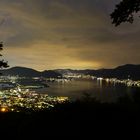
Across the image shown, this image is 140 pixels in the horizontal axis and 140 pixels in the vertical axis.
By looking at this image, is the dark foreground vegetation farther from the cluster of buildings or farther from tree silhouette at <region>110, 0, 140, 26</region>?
tree silhouette at <region>110, 0, 140, 26</region>

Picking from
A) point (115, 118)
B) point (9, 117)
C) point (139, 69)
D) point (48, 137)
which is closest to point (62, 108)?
point (48, 137)

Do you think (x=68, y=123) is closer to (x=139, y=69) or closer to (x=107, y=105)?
(x=107, y=105)

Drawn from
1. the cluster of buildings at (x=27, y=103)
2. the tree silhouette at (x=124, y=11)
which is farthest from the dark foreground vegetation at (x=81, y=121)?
the tree silhouette at (x=124, y=11)

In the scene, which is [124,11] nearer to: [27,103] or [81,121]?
[81,121]

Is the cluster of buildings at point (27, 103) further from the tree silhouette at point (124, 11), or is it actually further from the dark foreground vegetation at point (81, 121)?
the tree silhouette at point (124, 11)

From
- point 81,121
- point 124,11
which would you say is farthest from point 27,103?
point 81,121

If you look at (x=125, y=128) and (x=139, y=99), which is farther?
(x=139, y=99)

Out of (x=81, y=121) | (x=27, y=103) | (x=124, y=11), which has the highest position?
(x=124, y=11)
